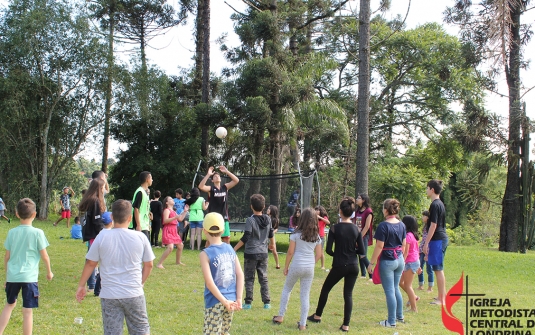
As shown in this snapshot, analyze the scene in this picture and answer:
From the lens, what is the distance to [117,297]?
3908 mm

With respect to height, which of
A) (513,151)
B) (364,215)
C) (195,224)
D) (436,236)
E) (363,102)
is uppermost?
(363,102)

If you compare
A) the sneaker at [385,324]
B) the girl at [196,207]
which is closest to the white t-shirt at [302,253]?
the sneaker at [385,324]

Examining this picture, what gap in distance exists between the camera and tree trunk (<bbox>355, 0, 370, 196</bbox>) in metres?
12.0

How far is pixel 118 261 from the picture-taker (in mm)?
3969

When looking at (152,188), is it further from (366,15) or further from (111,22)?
(366,15)

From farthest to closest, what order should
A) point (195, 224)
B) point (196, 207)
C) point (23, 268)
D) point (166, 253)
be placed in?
1. point (195, 224)
2. point (196, 207)
3. point (166, 253)
4. point (23, 268)

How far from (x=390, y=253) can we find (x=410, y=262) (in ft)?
4.36

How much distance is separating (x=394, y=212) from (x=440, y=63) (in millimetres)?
23657

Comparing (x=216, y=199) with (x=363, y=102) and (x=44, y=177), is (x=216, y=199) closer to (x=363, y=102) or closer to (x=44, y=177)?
(x=363, y=102)

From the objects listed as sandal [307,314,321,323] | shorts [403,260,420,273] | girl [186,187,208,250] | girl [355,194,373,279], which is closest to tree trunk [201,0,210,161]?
girl [186,187,208,250]

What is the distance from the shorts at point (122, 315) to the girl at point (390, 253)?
116 inches

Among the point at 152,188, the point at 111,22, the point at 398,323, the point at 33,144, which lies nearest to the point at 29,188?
the point at 33,144

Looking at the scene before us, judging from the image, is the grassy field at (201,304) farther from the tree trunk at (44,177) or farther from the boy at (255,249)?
the tree trunk at (44,177)

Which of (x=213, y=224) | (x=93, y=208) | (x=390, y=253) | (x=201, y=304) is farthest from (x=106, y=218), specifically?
(x=390, y=253)
